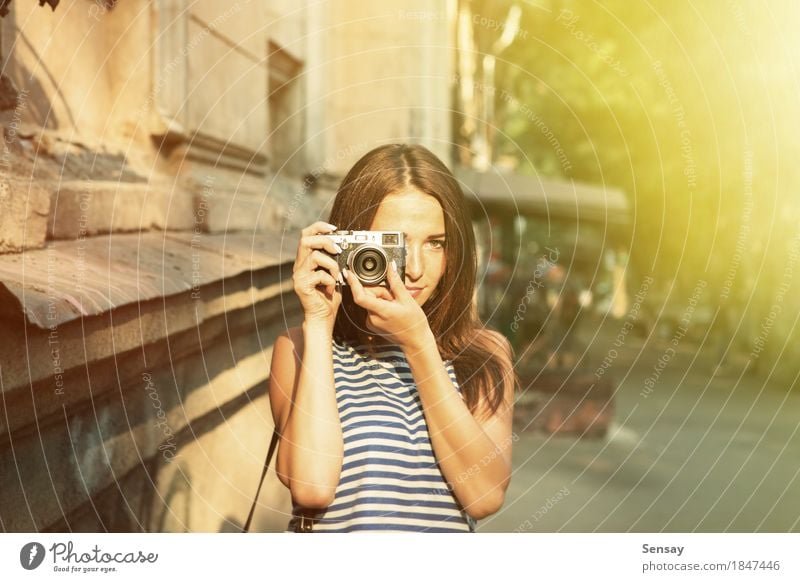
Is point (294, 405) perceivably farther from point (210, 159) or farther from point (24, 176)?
point (210, 159)

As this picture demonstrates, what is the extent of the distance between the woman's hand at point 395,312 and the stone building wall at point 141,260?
73 cm

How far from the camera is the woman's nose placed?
2855mm

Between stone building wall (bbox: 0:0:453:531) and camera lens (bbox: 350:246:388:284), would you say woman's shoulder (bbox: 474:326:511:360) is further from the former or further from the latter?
stone building wall (bbox: 0:0:453:531)

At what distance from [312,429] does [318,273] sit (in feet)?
1.44

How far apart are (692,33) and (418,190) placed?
8.70 meters

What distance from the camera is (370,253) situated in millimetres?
2768

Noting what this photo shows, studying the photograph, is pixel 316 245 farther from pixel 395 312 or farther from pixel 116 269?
pixel 116 269

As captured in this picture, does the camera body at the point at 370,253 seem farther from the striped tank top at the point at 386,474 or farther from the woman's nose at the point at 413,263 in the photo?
the striped tank top at the point at 386,474

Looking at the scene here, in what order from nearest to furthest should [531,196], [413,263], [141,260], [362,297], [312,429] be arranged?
[312,429] → [362,297] → [413,263] → [141,260] → [531,196]

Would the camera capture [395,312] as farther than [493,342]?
No

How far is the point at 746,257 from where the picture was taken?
48.1ft

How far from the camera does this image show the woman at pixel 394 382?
8.58 feet

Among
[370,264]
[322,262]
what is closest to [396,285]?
[370,264]

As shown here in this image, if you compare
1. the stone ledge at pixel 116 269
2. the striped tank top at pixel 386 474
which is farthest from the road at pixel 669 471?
the striped tank top at pixel 386 474
